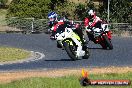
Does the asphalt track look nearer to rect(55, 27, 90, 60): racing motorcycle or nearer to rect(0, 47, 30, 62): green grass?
rect(55, 27, 90, 60): racing motorcycle

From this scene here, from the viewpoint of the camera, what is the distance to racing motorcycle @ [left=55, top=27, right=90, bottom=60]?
64.8ft

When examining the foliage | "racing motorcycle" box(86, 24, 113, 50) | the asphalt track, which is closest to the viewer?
the asphalt track

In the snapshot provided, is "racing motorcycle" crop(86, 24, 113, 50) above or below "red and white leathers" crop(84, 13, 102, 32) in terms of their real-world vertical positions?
below

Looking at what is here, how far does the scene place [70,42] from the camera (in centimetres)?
2017

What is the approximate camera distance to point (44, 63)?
19.6 metres

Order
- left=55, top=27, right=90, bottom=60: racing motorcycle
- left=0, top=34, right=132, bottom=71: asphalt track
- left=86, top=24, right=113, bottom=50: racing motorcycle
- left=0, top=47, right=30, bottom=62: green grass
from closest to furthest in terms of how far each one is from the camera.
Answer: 1. left=0, top=34, right=132, bottom=71: asphalt track
2. left=55, top=27, right=90, bottom=60: racing motorcycle
3. left=0, top=47, right=30, bottom=62: green grass
4. left=86, top=24, right=113, bottom=50: racing motorcycle

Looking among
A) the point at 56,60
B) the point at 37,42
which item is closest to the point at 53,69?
the point at 56,60

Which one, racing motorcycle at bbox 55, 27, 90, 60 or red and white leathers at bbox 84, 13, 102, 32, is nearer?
racing motorcycle at bbox 55, 27, 90, 60

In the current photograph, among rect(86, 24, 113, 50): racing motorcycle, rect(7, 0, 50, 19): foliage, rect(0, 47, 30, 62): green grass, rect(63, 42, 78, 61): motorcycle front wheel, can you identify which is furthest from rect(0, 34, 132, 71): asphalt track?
rect(7, 0, 50, 19): foliage

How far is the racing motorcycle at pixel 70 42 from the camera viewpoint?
1977 cm

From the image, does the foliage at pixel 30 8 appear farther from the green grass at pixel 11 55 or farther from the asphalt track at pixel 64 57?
the green grass at pixel 11 55

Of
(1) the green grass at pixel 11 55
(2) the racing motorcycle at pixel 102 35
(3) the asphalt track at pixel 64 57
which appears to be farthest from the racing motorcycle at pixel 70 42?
(2) the racing motorcycle at pixel 102 35

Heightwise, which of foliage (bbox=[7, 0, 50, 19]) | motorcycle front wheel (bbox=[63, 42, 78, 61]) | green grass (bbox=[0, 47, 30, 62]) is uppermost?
motorcycle front wheel (bbox=[63, 42, 78, 61])

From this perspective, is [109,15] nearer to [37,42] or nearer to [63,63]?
[37,42]
